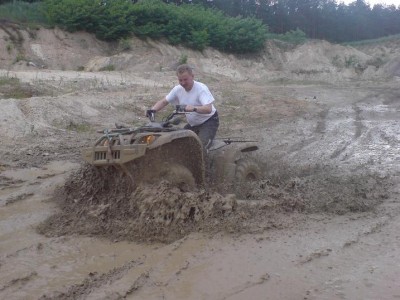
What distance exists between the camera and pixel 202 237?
18.1 feet

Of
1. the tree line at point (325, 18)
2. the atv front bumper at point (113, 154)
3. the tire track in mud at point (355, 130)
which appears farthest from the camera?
the tree line at point (325, 18)

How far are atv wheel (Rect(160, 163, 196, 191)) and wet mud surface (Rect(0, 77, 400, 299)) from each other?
22 centimetres

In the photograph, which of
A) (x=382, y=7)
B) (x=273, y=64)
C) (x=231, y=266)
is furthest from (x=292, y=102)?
(x=382, y=7)

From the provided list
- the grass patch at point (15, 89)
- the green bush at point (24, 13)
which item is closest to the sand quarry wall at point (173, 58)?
the green bush at point (24, 13)

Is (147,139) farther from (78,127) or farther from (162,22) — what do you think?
(162,22)

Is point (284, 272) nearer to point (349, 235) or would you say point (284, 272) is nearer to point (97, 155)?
point (349, 235)

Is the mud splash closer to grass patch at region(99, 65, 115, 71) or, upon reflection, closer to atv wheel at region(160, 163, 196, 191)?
atv wheel at region(160, 163, 196, 191)

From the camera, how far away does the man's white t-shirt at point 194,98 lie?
7.11 m

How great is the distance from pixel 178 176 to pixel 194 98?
4.46 ft

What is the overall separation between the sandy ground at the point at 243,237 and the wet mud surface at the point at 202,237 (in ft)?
0.06

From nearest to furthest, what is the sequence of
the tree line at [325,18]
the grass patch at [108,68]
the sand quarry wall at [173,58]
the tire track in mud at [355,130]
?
the tire track in mud at [355,130], the grass patch at [108,68], the sand quarry wall at [173,58], the tree line at [325,18]

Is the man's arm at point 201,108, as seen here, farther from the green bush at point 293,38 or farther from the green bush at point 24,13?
the green bush at point 293,38

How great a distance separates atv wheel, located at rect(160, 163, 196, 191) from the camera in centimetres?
611

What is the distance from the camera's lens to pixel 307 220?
20.3 ft
